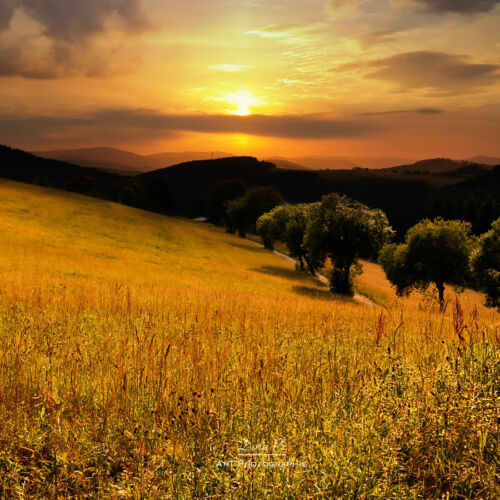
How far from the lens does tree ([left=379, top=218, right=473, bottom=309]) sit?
48031 millimetres

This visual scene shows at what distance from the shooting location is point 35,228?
151ft

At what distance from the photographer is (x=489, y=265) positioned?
42.2 m

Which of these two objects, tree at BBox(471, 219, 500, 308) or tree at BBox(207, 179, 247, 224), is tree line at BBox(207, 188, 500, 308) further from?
tree at BBox(207, 179, 247, 224)

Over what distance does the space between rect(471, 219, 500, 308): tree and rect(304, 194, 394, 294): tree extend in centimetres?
939

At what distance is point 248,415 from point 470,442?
83.1 inches

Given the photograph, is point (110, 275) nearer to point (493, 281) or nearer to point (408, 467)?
point (408, 467)

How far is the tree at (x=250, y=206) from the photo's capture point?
351 ft

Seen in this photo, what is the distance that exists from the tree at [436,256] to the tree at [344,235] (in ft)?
13.6

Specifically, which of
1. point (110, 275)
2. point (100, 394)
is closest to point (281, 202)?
point (110, 275)

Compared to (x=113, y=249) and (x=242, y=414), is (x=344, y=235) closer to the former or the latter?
(x=113, y=249)

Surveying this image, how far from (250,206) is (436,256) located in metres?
65.4

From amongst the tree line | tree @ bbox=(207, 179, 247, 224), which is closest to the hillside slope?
the tree line

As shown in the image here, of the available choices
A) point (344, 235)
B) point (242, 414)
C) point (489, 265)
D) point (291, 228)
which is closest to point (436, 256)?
point (489, 265)

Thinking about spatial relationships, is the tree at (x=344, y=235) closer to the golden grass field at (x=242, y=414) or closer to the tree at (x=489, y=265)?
the tree at (x=489, y=265)
